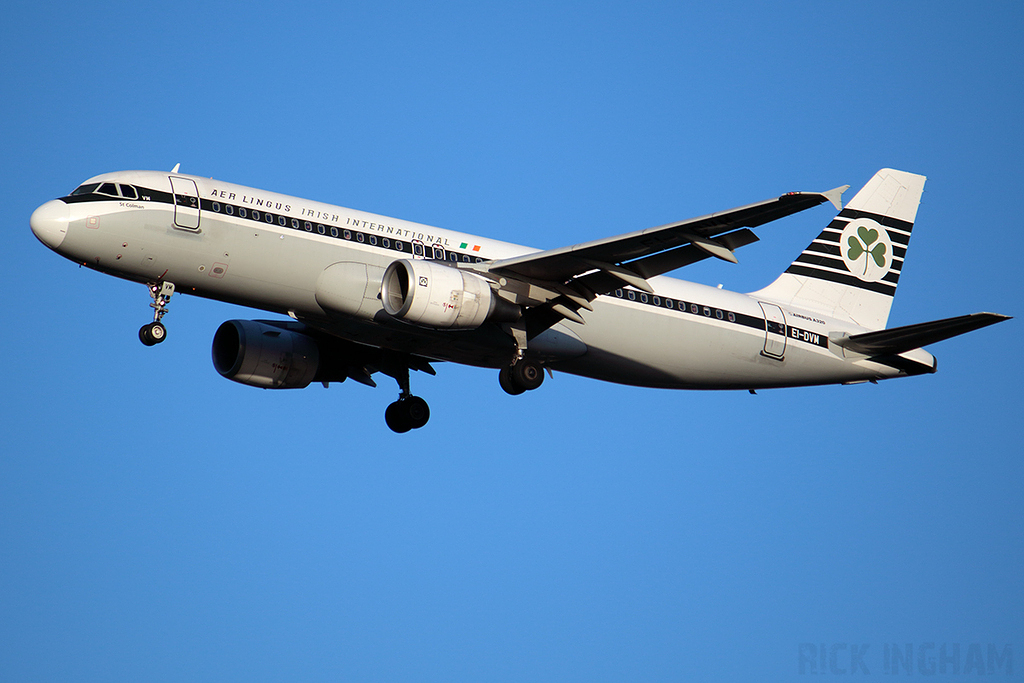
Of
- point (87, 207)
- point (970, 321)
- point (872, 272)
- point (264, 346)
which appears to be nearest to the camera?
point (87, 207)

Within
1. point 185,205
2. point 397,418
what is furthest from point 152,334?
point 397,418

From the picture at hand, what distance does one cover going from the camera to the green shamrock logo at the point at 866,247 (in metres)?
34.1

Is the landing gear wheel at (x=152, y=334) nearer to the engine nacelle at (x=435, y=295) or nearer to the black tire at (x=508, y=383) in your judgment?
the engine nacelle at (x=435, y=295)

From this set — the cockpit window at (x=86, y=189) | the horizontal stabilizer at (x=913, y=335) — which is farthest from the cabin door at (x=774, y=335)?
the cockpit window at (x=86, y=189)

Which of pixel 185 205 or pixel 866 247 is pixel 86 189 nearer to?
pixel 185 205

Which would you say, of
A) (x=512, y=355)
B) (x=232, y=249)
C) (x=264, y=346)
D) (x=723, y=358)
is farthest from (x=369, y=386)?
(x=723, y=358)

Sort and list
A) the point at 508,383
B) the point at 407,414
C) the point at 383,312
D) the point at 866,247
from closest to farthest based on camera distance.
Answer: the point at 383,312 → the point at 508,383 → the point at 407,414 → the point at 866,247

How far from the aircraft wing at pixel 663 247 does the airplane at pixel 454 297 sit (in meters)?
0.05

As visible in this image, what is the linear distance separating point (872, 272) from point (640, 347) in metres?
10.4

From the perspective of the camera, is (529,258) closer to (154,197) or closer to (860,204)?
(154,197)

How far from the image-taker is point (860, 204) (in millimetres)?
34875

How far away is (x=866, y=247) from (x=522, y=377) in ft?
46.0

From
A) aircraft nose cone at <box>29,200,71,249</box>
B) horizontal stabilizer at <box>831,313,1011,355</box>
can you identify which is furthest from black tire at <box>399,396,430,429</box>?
horizontal stabilizer at <box>831,313,1011,355</box>

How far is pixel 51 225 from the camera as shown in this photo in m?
23.1
